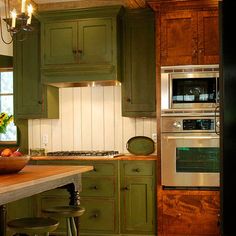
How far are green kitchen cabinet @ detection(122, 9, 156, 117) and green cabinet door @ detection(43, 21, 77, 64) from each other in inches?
23.1

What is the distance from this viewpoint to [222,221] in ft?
3.74

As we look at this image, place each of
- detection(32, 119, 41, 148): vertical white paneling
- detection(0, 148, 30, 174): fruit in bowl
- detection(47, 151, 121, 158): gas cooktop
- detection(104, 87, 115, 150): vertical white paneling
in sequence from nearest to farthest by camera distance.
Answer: detection(0, 148, 30, 174): fruit in bowl → detection(47, 151, 121, 158): gas cooktop → detection(104, 87, 115, 150): vertical white paneling → detection(32, 119, 41, 148): vertical white paneling

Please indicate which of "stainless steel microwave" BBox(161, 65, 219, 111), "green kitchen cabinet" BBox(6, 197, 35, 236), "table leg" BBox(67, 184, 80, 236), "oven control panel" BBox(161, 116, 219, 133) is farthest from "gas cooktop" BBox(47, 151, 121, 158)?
"table leg" BBox(67, 184, 80, 236)

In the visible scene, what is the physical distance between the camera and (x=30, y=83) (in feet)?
16.8

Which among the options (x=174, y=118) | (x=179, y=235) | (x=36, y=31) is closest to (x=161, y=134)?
(x=174, y=118)

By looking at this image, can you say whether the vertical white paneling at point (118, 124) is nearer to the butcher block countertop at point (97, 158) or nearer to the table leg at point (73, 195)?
the butcher block countertop at point (97, 158)

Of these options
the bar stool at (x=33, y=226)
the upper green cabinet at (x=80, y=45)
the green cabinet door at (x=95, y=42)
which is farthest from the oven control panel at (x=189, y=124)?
the bar stool at (x=33, y=226)

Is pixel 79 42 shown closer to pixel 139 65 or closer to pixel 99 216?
pixel 139 65

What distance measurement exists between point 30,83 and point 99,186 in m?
1.50

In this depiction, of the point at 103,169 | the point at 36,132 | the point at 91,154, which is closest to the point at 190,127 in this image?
Answer: the point at 103,169

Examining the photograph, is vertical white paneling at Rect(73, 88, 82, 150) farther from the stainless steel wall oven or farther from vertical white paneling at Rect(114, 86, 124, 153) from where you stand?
the stainless steel wall oven

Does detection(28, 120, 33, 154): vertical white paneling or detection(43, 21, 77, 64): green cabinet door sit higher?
detection(43, 21, 77, 64): green cabinet door

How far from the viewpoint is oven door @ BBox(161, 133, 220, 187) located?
4.30m

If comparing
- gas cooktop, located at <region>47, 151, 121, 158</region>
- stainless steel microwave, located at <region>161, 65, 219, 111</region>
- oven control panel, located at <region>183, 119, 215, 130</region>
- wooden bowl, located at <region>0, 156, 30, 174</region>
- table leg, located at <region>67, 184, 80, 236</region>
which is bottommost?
table leg, located at <region>67, 184, 80, 236</region>
